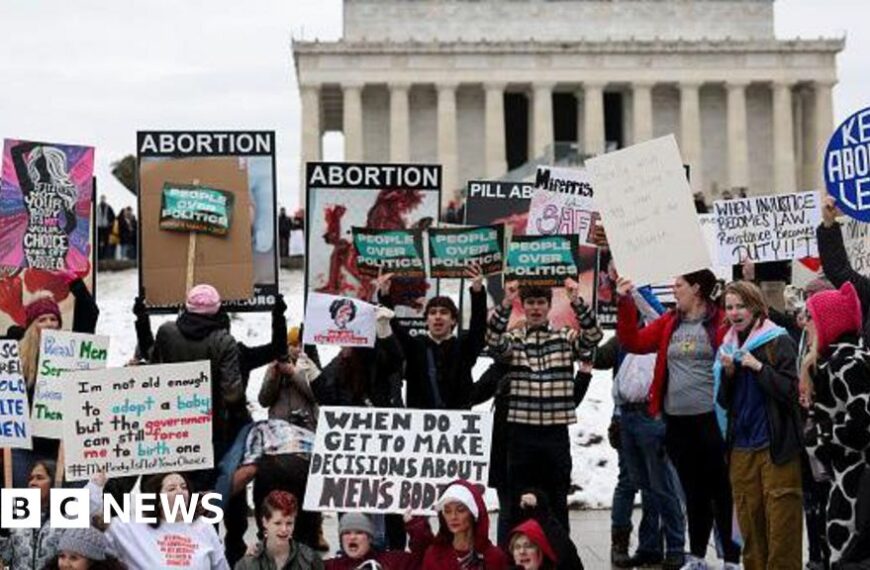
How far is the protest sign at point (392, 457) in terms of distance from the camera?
868 cm

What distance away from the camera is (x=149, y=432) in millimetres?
8656

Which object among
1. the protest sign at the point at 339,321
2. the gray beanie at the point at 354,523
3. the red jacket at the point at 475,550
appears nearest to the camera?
the red jacket at the point at 475,550

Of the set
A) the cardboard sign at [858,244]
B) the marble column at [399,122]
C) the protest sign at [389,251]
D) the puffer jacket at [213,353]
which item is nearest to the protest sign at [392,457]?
the puffer jacket at [213,353]

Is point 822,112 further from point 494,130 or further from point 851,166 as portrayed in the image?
point 851,166

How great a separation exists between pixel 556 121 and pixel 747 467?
60422 mm

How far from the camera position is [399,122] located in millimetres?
62281

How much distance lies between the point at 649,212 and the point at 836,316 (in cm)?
207

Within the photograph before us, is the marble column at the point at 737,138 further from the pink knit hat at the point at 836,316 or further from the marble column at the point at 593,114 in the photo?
the pink knit hat at the point at 836,316

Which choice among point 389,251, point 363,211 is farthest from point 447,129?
point 389,251

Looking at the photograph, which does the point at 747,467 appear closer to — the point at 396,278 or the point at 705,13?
the point at 396,278

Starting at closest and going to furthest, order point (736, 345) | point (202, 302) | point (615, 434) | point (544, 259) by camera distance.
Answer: point (736, 345) < point (202, 302) < point (544, 259) < point (615, 434)

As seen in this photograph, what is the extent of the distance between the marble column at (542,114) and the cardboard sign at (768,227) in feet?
165

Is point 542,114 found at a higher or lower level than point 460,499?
higher

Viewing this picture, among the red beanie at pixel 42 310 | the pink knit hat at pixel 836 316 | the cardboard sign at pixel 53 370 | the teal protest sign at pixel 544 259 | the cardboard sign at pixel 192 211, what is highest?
the cardboard sign at pixel 192 211
